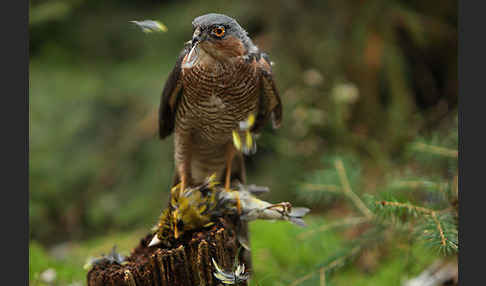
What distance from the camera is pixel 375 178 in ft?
11.2

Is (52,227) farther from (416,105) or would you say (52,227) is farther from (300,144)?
(416,105)

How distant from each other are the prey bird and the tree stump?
392mm

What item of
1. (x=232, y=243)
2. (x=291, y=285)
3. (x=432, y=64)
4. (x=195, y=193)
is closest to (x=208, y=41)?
(x=195, y=193)

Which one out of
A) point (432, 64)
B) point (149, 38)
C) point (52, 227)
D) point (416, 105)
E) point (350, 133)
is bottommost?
point (52, 227)

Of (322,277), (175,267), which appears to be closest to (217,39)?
(175,267)

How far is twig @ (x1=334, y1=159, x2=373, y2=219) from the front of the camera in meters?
2.22

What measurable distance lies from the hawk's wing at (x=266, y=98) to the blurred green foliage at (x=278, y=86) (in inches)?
46.0

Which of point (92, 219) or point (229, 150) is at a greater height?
point (229, 150)

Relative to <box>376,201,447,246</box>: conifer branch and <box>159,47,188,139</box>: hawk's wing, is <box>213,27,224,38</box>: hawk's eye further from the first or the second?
<box>376,201,447,246</box>: conifer branch

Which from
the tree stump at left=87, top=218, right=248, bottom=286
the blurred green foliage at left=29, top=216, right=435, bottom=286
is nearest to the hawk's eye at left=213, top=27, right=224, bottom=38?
the tree stump at left=87, top=218, right=248, bottom=286

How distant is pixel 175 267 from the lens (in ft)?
4.99

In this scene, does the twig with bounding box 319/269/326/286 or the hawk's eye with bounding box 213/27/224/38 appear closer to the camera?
the hawk's eye with bounding box 213/27/224/38

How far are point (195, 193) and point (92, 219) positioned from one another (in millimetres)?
2440

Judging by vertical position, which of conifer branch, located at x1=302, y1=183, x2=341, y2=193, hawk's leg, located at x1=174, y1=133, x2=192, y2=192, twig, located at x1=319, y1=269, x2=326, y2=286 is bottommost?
twig, located at x1=319, y1=269, x2=326, y2=286
